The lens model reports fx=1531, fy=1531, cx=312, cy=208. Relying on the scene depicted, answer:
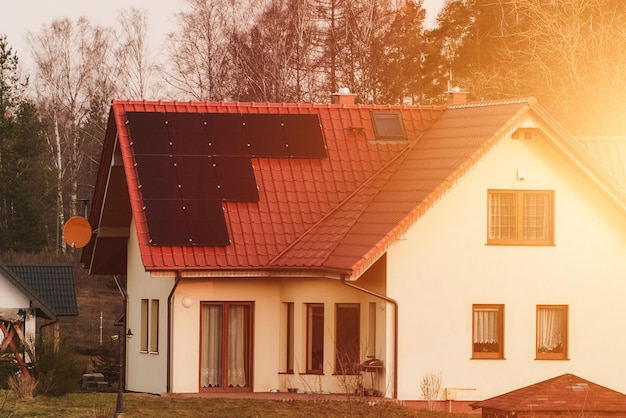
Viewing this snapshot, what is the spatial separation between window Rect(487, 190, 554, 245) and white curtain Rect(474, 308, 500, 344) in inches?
53.4

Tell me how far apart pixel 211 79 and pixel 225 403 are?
31653 mm

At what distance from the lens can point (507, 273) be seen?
2927 cm

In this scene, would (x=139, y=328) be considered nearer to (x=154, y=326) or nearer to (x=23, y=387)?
(x=154, y=326)

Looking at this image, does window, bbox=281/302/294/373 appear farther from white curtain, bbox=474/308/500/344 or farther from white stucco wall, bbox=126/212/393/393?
white curtain, bbox=474/308/500/344

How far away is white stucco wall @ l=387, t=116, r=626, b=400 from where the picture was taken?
28.8 meters

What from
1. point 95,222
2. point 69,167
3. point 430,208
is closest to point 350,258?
point 430,208

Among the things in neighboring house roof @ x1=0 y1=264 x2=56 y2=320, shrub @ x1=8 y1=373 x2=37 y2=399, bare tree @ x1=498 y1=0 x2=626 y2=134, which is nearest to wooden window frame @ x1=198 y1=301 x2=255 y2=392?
shrub @ x1=8 y1=373 x2=37 y2=399

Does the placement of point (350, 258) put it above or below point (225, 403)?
above

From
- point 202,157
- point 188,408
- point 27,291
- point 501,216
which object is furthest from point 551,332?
point 27,291

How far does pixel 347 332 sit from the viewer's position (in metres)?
29.9

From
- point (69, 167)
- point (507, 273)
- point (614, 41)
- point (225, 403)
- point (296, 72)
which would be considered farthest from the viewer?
point (69, 167)

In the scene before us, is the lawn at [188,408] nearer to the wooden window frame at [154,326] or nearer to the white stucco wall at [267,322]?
the white stucco wall at [267,322]

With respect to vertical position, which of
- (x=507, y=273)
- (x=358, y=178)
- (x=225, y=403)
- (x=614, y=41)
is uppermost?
(x=614, y=41)

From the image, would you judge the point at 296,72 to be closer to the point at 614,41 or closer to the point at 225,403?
the point at 614,41
